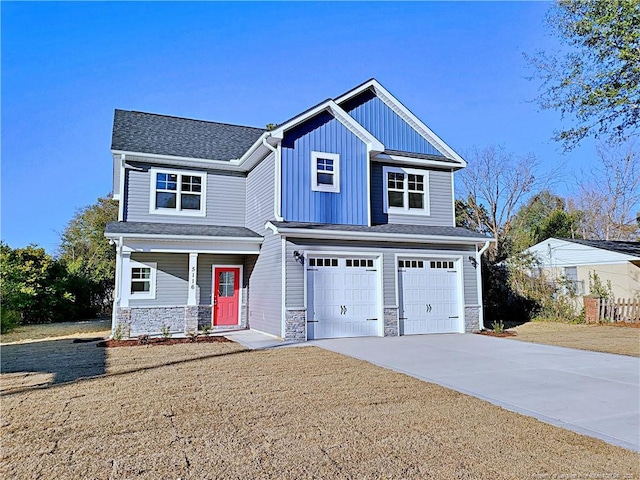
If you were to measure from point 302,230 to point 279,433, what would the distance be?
733 centimetres

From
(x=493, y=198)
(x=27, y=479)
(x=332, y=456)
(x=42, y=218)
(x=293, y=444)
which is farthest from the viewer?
(x=42, y=218)

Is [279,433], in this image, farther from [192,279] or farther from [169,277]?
[169,277]

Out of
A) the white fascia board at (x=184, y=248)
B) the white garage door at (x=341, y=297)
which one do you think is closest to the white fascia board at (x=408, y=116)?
the white garage door at (x=341, y=297)

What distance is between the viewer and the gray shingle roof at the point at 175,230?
12.2 m

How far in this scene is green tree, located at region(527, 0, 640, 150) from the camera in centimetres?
1268

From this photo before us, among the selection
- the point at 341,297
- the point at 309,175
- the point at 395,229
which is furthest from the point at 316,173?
the point at 341,297

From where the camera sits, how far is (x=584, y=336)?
12711 millimetres

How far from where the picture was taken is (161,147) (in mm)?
14062

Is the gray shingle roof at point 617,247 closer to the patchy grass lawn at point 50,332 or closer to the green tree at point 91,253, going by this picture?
the patchy grass lawn at point 50,332

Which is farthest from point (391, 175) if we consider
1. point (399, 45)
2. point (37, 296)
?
point (37, 296)

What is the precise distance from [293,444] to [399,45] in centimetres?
1366

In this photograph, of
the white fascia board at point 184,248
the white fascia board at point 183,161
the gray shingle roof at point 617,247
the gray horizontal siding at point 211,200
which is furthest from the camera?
the gray shingle roof at point 617,247

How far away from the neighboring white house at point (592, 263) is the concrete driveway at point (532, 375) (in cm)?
1091

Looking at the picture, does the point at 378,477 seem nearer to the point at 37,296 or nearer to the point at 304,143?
the point at 304,143
